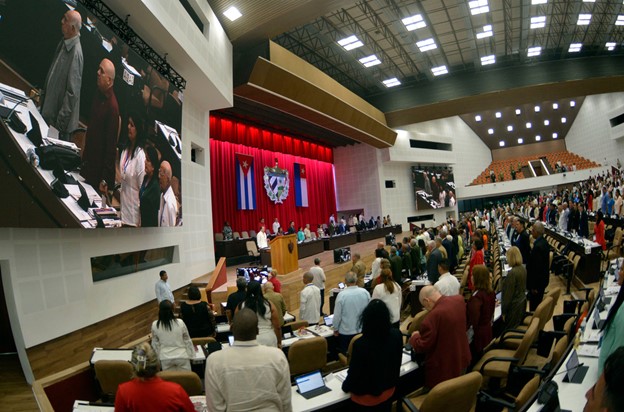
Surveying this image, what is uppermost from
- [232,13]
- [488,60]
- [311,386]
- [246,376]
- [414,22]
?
[488,60]

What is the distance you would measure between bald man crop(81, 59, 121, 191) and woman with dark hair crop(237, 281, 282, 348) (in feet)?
8.56

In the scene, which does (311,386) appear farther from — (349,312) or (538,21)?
(538,21)

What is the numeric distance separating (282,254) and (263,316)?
6037 millimetres

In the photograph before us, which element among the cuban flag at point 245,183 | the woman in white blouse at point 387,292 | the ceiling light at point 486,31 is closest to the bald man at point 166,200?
the woman in white blouse at point 387,292

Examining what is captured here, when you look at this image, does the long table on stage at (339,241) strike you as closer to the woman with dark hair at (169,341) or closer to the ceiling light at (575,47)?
the woman with dark hair at (169,341)

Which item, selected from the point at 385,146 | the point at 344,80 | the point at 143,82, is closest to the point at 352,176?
the point at 385,146

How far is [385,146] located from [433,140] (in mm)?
5725

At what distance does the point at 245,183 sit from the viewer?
49.5 ft

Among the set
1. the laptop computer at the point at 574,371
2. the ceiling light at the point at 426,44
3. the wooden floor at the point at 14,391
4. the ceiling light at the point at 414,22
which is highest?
the ceiling light at the point at 426,44

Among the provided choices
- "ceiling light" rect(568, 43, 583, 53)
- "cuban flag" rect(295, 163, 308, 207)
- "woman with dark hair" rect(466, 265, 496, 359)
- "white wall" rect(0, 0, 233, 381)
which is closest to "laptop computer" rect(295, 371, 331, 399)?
"woman with dark hair" rect(466, 265, 496, 359)

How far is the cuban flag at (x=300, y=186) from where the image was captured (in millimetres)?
18172

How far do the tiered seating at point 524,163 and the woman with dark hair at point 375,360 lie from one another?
27.8m

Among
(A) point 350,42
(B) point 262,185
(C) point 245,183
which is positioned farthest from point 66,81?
(B) point 262,185

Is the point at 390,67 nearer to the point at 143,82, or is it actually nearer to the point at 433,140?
the point at 433,140
